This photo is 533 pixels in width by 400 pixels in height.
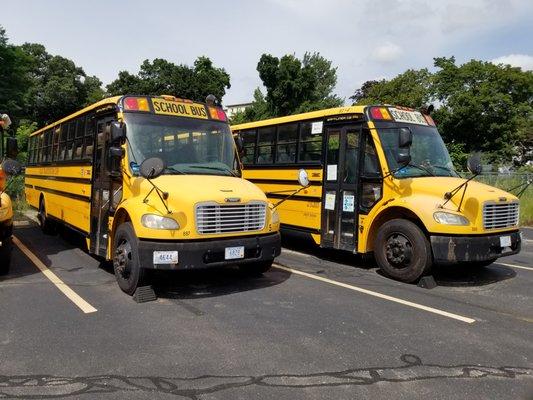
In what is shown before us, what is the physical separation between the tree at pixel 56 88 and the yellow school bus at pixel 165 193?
43.6 meters

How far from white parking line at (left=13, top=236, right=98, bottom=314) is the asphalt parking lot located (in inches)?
1.2

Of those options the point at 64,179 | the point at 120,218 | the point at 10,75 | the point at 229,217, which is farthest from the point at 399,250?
the point at 10,75

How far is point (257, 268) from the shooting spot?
721 cm

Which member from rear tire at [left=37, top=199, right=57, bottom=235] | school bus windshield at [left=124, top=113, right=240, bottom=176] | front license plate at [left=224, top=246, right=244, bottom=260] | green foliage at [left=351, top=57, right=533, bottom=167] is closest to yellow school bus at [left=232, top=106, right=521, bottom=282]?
school bus windshield at [left=124, top=113, right=240, bottom=176]

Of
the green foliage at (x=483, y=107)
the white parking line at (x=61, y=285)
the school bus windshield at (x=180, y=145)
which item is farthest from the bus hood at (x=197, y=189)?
the green foliage at (x=483, y=107)

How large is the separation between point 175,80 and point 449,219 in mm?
46144

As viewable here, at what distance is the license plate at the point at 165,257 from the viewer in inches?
221

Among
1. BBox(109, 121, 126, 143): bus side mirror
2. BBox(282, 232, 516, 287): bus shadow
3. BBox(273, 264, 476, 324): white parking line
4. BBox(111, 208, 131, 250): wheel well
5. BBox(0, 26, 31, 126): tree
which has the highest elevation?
BBox(0, 26, 31, 126): tree

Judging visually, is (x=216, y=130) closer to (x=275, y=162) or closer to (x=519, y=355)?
(x=275, y=162)

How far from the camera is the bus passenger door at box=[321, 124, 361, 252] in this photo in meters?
7.93

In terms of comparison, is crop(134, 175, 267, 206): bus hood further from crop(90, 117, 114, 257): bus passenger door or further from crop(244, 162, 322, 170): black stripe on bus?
crop(244, 162, 322, 170): black stripe on bus

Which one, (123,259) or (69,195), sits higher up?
(69,195)

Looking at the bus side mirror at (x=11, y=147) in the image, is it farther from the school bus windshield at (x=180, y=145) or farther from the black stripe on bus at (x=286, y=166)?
the black stripe on bus at (x=286, y=166)

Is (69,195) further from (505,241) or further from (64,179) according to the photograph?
(505,241)
